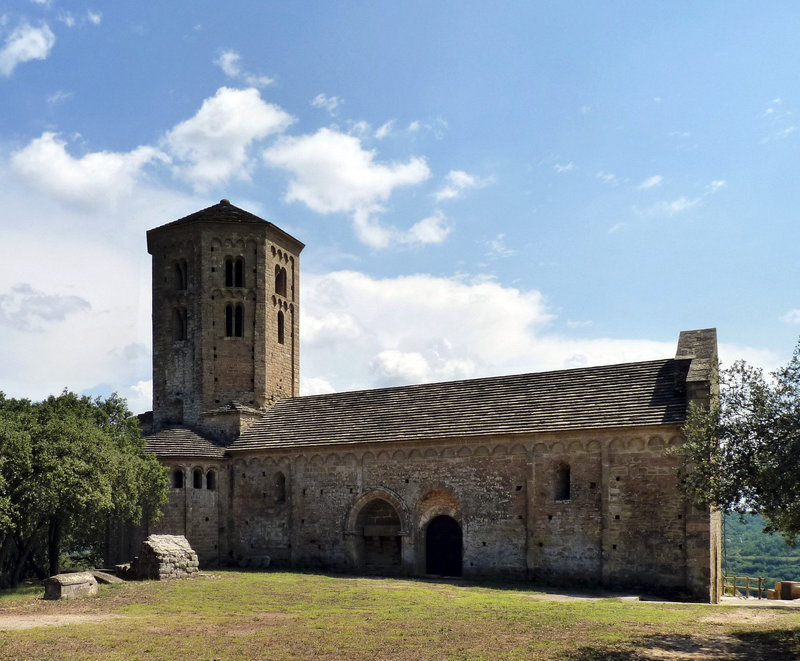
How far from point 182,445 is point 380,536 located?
380 inches

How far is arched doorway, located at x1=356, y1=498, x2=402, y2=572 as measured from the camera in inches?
1235

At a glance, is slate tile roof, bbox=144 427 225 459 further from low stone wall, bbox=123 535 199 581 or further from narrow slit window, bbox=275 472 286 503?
low stone wall, bbox=123 535 199 581

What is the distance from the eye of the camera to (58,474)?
23766 mm

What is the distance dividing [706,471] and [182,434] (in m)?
24.7

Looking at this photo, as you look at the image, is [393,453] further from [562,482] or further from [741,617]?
[741,617]

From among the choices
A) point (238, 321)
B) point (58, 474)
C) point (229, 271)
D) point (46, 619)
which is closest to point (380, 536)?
point (58, 474)

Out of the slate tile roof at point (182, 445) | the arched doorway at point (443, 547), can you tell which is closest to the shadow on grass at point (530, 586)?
the arched doorway at point (443, 547)

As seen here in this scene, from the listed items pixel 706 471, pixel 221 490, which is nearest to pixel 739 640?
pixel 706 471

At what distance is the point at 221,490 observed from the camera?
34406 millimetres

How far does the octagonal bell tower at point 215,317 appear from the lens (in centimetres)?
3794

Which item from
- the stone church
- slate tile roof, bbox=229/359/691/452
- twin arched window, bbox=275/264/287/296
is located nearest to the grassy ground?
the stone church

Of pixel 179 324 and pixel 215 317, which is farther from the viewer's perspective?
pixel 179 324

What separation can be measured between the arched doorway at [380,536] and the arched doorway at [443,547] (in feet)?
4.64

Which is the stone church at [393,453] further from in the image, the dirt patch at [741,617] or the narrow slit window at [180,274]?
the dirt patch at [741,617]
